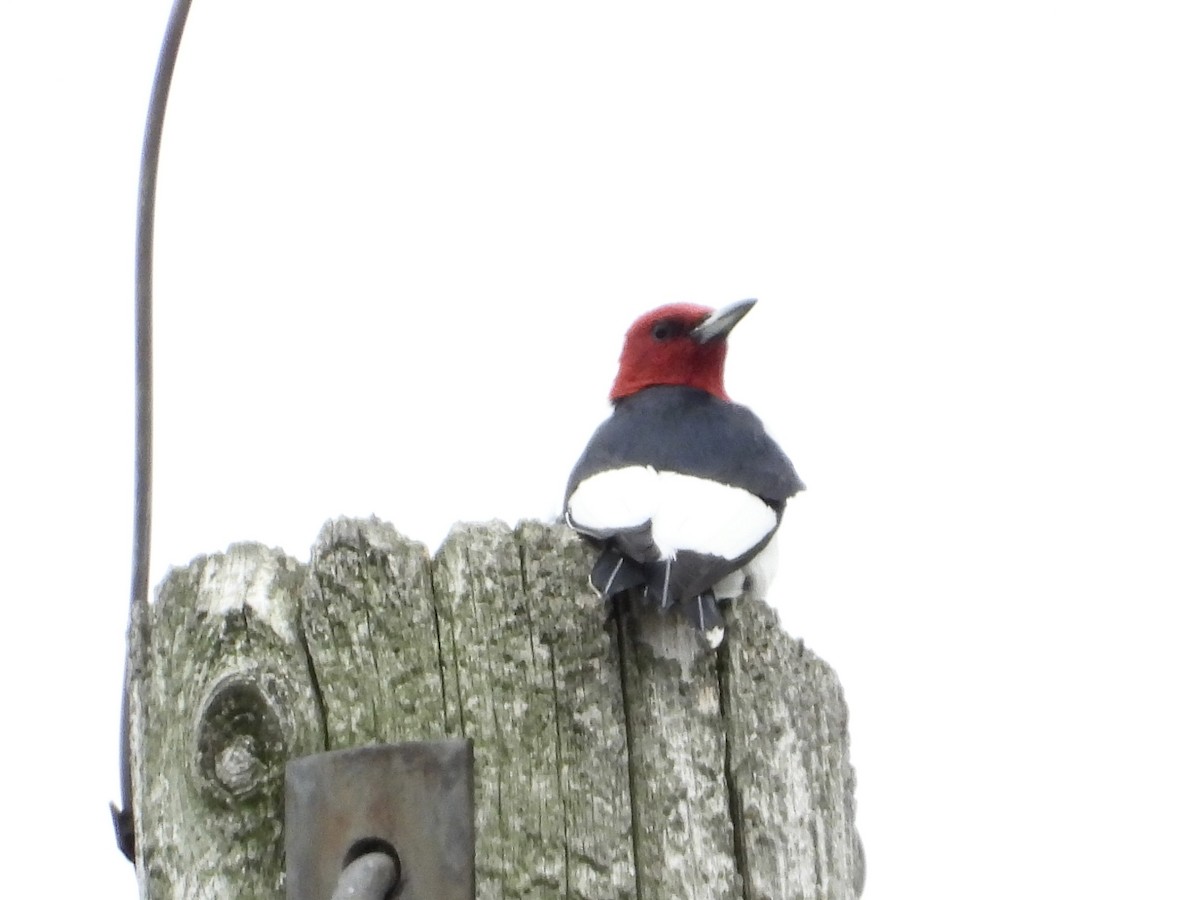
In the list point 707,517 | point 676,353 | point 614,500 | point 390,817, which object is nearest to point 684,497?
point 707,517

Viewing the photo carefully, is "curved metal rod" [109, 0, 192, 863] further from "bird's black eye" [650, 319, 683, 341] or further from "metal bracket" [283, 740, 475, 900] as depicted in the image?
"bird's black eye" [650, 319, 683, 341]

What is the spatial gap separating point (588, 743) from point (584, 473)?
4.35ft

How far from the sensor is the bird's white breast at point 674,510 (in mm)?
2697

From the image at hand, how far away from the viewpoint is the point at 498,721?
1899mm

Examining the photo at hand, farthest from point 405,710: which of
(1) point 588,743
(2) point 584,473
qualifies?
(2) point 584,473

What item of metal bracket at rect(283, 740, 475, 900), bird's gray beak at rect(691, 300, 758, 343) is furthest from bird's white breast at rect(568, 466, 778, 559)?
bird's gray beak at rect(691, 300, 758, 343)

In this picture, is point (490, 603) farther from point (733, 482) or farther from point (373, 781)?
point (733, 482)

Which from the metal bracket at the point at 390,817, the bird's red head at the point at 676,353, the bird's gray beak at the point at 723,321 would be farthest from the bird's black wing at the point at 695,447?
the metal bracket at the point at 390,817

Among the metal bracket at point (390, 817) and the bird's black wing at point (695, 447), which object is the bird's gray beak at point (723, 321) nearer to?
the bird's black wing at point (695, 447)

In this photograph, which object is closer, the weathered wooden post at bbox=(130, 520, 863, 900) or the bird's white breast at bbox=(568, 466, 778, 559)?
the weathered wooden post at bbox=(130, 520, 863, 900)

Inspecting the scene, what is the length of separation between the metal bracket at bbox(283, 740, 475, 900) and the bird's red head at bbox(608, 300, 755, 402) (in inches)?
128

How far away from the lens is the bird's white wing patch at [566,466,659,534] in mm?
2666

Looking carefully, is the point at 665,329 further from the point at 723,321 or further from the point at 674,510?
the point at 674,510

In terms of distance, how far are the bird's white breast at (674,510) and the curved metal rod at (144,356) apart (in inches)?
31.1
